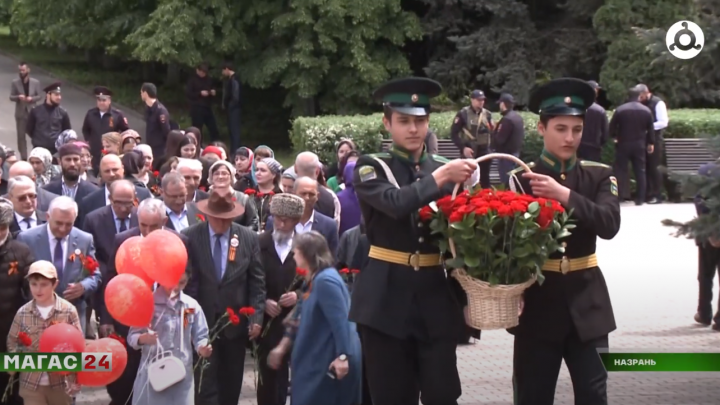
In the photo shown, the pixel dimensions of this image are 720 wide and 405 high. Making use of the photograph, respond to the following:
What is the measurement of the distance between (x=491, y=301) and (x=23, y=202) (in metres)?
5.21

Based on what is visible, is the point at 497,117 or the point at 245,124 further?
the point at 245,124

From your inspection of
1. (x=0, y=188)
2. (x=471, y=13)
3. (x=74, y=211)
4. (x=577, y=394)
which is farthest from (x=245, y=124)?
(x=577, y=394)

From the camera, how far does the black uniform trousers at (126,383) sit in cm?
935

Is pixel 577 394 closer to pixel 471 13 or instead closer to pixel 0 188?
pixel 0 188

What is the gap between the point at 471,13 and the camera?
1102 inches

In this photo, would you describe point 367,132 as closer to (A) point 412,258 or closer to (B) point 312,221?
(B) point 312,221

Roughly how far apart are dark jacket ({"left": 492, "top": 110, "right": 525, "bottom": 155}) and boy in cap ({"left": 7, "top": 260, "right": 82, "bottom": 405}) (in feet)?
41.0

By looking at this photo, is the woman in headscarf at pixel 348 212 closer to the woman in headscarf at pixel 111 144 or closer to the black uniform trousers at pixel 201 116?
the woman in headscarf at pixel 111 144

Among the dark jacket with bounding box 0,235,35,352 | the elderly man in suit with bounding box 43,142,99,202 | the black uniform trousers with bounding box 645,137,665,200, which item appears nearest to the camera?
the dark jacket with bounding box 0,235,35,352

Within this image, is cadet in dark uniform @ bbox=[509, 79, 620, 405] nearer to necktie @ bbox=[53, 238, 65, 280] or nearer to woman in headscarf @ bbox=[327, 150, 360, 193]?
necktie @ bbox=[53, 238, 65, 280]

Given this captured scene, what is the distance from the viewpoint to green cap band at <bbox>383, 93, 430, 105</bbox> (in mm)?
6656

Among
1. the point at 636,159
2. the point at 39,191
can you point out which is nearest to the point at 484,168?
the point at 636,159

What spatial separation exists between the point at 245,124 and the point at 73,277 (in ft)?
69.1

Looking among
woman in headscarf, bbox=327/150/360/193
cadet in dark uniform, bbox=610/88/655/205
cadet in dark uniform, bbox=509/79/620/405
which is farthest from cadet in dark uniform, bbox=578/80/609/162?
cadet in dark uniform, bbox=509/79/620/405
